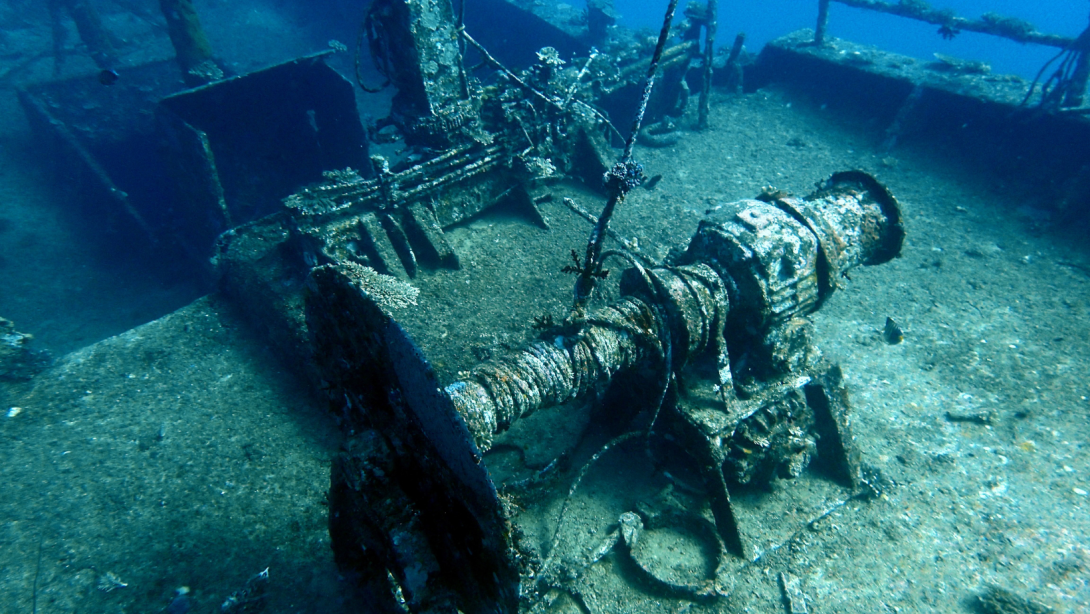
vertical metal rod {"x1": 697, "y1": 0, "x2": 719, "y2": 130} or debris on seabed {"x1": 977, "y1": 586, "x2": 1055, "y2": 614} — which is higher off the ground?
vertical metal rod {"x1": 697, "y1": 0, "x2": 719, "y2": 130}

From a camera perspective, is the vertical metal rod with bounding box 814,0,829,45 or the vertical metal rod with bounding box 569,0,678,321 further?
the vertical metal rod with bounding box 814,0,829,45

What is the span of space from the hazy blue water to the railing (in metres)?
50.7

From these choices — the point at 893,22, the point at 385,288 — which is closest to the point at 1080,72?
the point at 385,288

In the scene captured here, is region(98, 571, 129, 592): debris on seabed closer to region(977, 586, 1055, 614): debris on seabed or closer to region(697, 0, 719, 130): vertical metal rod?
region(977, 586, 1055, 614): debris on seabed

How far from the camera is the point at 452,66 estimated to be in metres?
5.64

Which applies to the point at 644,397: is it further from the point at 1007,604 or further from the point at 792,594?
the point at 1007,604

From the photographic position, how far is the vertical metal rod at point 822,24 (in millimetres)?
10594

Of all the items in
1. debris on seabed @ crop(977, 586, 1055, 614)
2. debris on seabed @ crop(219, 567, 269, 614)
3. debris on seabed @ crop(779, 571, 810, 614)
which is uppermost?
debris on seabed @ crop(219, 567, 269, 614)

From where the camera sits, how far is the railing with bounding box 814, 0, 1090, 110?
7.36 meters

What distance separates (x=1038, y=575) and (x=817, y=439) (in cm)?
159

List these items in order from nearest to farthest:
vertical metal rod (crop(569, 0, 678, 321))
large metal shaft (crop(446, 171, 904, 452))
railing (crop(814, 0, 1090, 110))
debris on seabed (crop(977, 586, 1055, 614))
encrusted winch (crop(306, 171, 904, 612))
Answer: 1. encrusted winch (crop(306, 171, 904, 612))
2. vertical metal rod (crop(569, 0, 678, 321))
3. large metal shaft (crop(446, 171, 904, 452))
4. debris on seabed (crop(977, 586, 1055, 614))
5. railing (crop(814, 0, 1090, 110))

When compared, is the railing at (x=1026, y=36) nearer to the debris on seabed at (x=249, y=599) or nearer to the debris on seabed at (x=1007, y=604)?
the debris on seabed at (x=1007, y=604)

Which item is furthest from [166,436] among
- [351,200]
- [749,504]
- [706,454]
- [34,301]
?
[34,301]

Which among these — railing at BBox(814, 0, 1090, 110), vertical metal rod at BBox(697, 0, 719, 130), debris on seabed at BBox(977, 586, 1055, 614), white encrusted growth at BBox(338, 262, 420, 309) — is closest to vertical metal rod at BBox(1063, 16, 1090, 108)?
railing at BBox(814, 0, 1090, 110)
